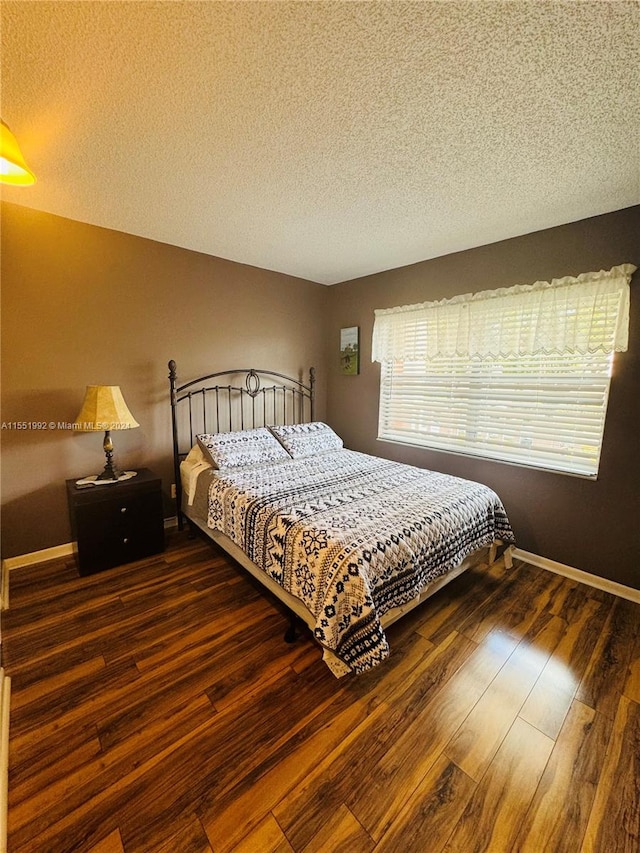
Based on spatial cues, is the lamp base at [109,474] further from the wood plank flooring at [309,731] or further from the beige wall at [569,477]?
the beige wall at [569,477]

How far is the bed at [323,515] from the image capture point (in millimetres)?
1537

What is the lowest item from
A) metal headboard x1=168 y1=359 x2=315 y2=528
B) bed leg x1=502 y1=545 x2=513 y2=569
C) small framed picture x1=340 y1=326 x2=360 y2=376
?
bed leg x1=502 y1=545 x2=513 y2=569

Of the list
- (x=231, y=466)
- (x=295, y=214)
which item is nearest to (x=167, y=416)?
(x=231, y=466)

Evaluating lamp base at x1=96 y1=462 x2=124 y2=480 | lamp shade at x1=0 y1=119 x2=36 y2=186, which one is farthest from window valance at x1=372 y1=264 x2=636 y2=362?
lamp shade at x1=0 y1=119 x2=36 y2=186

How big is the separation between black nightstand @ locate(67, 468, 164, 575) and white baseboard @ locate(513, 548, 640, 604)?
2.86 meters

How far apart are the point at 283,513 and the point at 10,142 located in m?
1.90

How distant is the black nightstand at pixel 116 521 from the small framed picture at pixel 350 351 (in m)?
2.36

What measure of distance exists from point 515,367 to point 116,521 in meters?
3.26

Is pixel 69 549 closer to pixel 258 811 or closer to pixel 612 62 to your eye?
pixel 258 811

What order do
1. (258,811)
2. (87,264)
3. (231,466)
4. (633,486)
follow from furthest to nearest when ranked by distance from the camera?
(231,466) < (87,264) < (633,486) < (258,811)

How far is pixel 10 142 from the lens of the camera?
1159 mm

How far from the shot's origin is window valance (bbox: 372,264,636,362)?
2215 mm

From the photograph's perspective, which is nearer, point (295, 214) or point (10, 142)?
point (10, 142)

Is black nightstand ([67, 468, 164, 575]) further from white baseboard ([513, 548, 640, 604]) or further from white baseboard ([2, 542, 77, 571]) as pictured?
white baseboard ([513, 548, 640, 604])
